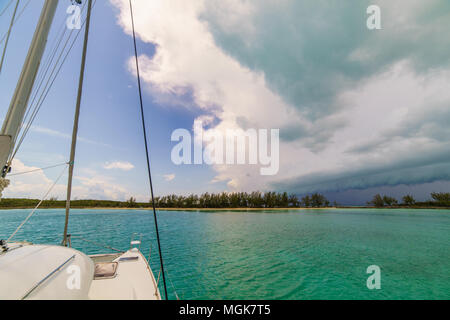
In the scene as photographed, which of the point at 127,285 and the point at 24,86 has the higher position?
the point at 24,86

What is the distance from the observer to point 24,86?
14.5 feet

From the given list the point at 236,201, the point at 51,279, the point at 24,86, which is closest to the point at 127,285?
the point at 51,279

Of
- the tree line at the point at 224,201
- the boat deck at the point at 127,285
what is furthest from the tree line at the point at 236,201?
the boat deck at the point at 127,285

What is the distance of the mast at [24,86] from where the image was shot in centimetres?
405

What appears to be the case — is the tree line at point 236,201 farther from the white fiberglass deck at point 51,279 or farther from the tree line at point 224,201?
the white fiberglass deck at point 51,279

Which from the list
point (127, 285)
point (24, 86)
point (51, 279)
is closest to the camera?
point (51, 279)

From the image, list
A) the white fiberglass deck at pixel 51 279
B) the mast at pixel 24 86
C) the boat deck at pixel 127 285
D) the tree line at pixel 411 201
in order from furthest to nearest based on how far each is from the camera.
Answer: the tree line at pixel 411 201 < the boat deck at pixel 127 285 < the mast at pixel 24 86 < the white fiberglass deck at pixel 51 279

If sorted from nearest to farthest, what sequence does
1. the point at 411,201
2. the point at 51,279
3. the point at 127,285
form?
1. the point at 51,279
2. the point at 127,285
3. the point at 411,201

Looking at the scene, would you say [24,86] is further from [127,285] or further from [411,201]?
[411,201]

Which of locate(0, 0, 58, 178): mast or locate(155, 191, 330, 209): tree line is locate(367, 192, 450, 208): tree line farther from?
locate(0, 0, 58, 178): mast

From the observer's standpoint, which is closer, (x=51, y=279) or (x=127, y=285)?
(x=51, y=279)
